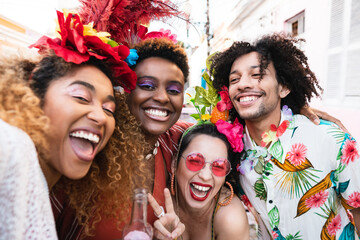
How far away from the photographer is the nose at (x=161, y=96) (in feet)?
6.79

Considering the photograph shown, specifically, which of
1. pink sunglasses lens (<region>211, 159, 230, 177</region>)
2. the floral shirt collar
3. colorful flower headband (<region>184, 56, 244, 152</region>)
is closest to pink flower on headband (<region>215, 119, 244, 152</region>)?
colorful flower headband (<region>184, 56, 244, 152</region>)

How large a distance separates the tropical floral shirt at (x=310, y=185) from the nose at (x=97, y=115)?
4.93 feet

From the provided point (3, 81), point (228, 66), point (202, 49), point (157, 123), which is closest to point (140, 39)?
point (157, 123)

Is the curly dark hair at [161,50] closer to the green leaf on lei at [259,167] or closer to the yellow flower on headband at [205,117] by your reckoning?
the yellow flower on headband at [205,117]

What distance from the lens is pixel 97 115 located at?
1.27 m

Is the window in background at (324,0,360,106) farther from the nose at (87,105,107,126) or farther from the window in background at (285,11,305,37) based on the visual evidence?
the nose at (87,105,107,126)

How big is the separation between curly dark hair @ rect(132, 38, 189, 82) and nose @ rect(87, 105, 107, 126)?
95 cm

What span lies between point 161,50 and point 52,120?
1.27m

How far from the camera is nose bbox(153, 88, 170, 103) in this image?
207cm

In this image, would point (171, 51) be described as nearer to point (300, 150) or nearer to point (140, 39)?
point (140, 39)

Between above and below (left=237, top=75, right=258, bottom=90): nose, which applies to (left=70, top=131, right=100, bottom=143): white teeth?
below

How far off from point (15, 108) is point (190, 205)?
149 centimetres

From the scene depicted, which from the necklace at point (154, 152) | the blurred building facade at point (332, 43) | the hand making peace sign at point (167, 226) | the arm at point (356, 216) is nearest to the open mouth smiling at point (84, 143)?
the hand making peace sign at point (167, 226)

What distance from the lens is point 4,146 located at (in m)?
0.78
